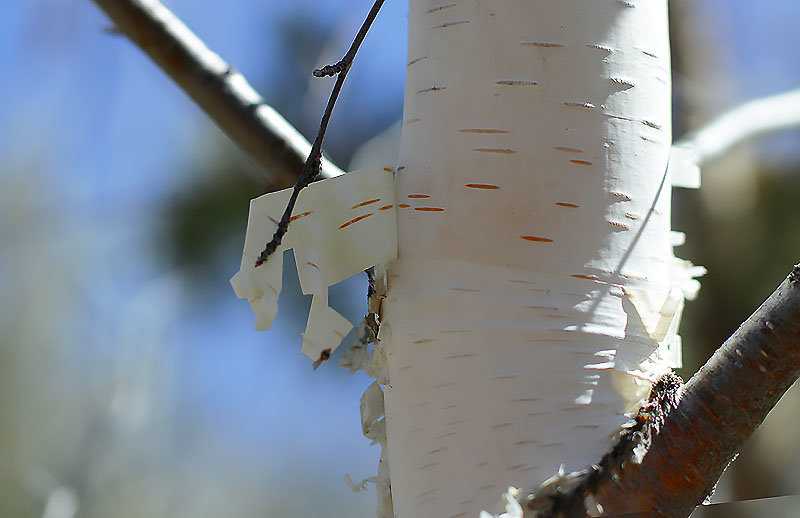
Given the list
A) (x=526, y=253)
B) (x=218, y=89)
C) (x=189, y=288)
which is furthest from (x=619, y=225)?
(x=189, y=288)

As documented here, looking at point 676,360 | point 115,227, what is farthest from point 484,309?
point 115,227

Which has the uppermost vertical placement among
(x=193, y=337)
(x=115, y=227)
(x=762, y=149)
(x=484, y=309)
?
(x=115, y=227)

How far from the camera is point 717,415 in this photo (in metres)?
0.41

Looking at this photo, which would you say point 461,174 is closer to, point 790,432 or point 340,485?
point 790,432

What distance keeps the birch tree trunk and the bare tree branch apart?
11.0 inches

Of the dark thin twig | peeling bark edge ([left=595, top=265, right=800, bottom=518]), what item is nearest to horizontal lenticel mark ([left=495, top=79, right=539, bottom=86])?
the dark thin twig

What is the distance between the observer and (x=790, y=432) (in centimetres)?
236

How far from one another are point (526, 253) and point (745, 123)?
1478mm

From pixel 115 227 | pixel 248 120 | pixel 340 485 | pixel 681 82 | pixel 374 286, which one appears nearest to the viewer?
pixel 374 286

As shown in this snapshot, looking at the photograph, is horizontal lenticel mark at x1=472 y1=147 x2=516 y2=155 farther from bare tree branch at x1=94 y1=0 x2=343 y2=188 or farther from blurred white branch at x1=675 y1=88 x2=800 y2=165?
blurred white branch at x1=675 y1=88 x2=800 y2=165

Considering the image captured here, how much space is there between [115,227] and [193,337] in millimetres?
954

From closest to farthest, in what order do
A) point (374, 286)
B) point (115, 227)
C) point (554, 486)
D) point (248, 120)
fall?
point (554, 486), point (374, 286), point (248, 120), point (115, 227)

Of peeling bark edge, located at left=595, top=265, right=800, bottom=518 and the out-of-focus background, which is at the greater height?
the out-of-focus background

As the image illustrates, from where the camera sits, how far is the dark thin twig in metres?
0.48
